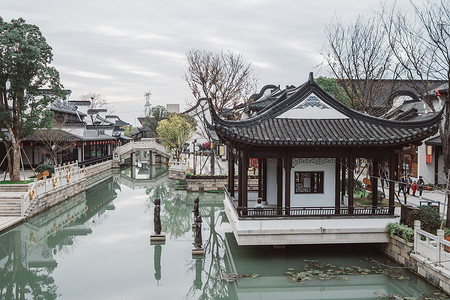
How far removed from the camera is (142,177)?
130 ft

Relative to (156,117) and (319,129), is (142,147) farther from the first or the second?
(319,129)

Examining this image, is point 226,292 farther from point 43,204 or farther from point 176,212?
point 43,204

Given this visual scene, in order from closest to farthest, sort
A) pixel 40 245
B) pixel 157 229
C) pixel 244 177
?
pixel 244 177 < pixel 157 229 < pixel 40 245

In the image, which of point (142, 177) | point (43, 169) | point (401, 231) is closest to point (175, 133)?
point (142, 177)

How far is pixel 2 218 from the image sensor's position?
59.6 ft

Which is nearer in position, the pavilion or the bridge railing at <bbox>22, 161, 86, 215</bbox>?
the pavilion

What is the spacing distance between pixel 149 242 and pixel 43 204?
9342 millimetres

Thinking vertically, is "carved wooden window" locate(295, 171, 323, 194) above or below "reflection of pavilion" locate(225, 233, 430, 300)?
above

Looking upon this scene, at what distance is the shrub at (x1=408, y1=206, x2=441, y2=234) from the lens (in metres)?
12.1

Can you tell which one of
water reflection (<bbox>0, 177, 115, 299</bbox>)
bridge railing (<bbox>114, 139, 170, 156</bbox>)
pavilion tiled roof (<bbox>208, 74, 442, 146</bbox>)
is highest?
pavilion tiled roof (<bbox>208, 74, 442, 146</bbox>)

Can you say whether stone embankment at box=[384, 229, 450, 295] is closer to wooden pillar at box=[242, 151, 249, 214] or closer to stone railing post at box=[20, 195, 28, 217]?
wooden pillar at box=[242, 151, 249, 214]

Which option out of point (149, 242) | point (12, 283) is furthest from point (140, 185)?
point (12, 283)

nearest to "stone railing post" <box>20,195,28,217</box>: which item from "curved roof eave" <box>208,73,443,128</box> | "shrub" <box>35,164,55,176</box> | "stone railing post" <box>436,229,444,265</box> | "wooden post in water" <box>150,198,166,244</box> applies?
"wooden post in water" <box>150,198,166,244</box>

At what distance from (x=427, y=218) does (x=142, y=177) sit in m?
31.4
